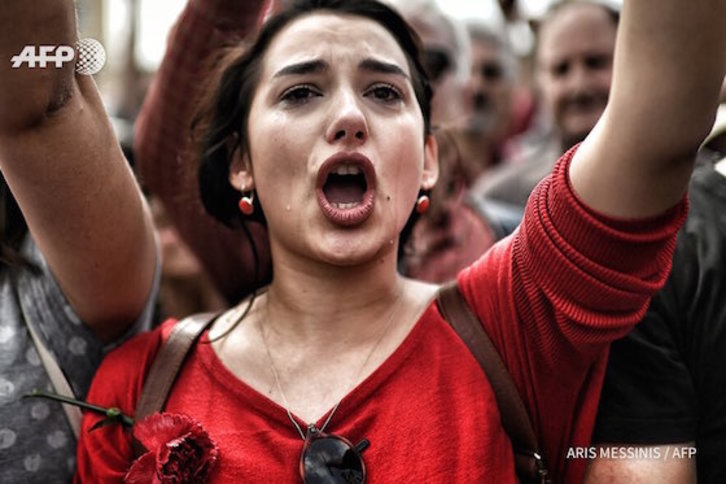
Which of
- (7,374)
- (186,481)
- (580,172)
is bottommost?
(186,481)

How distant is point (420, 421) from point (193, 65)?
1.28 meters

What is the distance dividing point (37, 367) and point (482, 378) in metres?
0.87

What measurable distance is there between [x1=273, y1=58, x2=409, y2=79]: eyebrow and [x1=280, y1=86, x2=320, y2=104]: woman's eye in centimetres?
3

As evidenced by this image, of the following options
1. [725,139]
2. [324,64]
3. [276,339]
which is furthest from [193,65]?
[725,139]

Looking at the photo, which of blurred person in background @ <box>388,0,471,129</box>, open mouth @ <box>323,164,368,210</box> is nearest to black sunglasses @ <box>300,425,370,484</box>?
open mouth @ <box>323,164,368,210</box>

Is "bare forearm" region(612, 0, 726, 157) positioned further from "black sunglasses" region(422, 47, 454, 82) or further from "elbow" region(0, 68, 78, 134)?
"black sunglasses" region(422, 47, 454, 82)

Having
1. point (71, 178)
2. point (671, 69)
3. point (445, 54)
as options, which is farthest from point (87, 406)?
point (445, 54)

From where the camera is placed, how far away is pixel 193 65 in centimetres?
267

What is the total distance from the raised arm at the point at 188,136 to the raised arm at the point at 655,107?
3.78 feet

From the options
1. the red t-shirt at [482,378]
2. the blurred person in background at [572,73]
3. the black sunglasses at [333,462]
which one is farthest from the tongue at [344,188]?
the blurred person in background at [572,73]

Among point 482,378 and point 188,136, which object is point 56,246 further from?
point 482,378

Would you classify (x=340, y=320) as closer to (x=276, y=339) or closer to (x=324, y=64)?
(x=276, y=339)

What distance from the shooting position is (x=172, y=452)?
1776 mm

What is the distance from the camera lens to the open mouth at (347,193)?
6.40 ft
